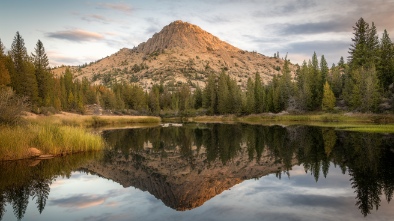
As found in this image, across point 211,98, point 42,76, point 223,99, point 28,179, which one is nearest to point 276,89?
point 223,99

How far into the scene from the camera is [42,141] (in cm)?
2662

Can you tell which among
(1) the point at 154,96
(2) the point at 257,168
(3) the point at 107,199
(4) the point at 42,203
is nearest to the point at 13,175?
(4) the point at 42,203

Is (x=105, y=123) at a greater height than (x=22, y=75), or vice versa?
(x=22, y=75)

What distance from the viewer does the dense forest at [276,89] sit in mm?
83750

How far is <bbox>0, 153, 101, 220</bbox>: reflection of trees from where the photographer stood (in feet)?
47.8

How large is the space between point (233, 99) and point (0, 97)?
110m

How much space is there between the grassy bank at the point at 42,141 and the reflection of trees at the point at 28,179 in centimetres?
98

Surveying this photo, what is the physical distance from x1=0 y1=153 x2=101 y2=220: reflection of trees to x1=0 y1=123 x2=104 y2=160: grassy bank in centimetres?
98

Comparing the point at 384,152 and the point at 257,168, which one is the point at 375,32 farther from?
the point at 257,168

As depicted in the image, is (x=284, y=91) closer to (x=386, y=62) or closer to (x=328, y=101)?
(x=328, y=101)

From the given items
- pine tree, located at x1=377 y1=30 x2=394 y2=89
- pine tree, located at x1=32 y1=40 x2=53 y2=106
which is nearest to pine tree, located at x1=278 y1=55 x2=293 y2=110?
pine tree, located at x1=377 y1=30 x2=394 y2=89

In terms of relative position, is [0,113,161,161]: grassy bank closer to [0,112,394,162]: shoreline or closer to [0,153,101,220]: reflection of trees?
[0,112,394,162]: shoreline

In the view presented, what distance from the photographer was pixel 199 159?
1101 inches

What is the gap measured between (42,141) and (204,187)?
16390mm
